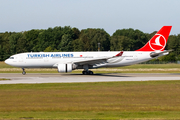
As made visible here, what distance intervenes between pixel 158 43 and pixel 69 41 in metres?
73.5

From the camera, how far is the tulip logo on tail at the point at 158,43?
40250 mm

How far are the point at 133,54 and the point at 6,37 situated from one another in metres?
94.5

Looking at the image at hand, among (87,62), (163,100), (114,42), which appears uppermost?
(114,42)

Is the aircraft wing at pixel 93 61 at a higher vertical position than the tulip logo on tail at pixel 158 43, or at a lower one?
lower

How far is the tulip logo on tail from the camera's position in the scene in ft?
132

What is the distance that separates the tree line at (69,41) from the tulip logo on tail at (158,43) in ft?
207

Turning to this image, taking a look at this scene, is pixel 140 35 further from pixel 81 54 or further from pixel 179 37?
pixel 81 54

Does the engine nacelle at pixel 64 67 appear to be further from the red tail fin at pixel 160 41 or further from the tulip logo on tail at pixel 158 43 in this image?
the tulip logo on tail at pixel 158 43

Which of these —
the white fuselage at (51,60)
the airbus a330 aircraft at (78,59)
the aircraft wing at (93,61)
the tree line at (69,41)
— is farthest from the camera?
the tree line at (69,41)

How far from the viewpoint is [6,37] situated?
398ft

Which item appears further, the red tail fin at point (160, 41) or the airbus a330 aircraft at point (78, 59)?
the red tail fin at point (160, 41)

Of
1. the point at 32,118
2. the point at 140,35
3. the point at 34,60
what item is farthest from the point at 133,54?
the point at 140,35

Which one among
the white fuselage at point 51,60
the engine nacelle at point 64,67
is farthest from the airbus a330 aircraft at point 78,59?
the engine nacelle at point 64,67

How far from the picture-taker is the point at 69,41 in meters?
111
